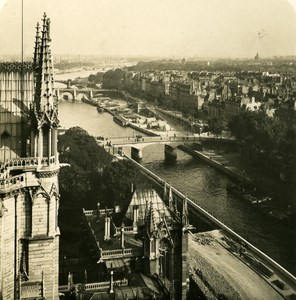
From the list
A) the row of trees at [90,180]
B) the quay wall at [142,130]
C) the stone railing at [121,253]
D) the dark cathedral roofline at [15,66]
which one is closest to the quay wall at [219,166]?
the quay wall at [142,130]

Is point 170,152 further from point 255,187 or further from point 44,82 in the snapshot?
point 44,82

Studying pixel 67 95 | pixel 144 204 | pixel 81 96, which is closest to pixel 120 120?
pixel 81 96

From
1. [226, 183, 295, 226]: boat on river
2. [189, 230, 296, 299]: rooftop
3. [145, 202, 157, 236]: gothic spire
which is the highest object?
[145, 202, 157, 236]: gothic spire

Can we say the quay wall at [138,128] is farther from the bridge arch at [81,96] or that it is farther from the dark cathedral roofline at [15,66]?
the dark cathedral roofline at [15,66]

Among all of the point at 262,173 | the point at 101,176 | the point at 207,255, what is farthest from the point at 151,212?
the point at 262,173

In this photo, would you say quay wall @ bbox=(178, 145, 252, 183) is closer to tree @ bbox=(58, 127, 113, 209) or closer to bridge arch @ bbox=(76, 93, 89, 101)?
tree @ bbox=(58, 127, 113, 209)

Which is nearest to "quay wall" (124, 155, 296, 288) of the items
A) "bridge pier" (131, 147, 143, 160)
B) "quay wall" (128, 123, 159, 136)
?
"bridge pier" (131, 147, 143, 160)

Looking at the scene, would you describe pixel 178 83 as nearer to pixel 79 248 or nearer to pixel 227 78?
pixel 227 78
